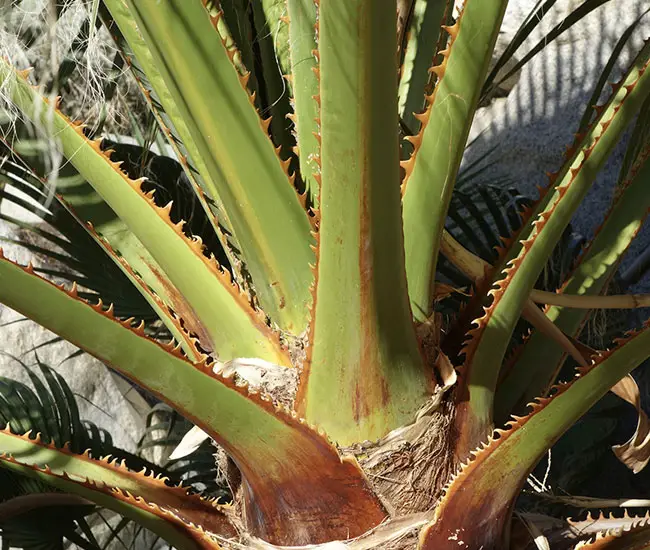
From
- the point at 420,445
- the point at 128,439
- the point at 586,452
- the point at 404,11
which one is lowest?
the point at 586,452

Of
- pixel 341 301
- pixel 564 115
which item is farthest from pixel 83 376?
pixel 341 301

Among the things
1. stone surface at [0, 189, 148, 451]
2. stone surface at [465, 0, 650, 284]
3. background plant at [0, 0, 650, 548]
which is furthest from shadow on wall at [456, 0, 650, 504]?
background plant at [0, 0, 650, 548]

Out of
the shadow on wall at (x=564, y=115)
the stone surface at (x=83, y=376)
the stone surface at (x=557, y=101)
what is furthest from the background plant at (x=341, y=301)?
the stone surface at (x=83, y=376)

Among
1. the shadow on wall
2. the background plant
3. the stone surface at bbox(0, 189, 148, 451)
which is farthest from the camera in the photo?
the stone surface at bbox(0, 189, 148, 451)

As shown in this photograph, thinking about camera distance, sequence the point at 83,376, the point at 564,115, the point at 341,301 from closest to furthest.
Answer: the point at 341,301
the point at 564,115
the point at 83,376

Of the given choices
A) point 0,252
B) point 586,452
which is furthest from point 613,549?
point 586,452

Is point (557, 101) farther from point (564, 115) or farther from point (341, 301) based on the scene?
point (341, 301)

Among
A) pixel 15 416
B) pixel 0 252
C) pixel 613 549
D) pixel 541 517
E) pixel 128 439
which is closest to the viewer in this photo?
pixel 0 252

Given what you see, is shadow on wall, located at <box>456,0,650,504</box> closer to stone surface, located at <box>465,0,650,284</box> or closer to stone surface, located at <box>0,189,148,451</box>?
stone surface, located at <box>465,0,650,284</box>

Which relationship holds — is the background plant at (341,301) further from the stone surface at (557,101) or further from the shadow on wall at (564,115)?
the stone surface at (557,101)

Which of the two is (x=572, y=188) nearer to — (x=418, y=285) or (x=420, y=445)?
(x=418, y=285)

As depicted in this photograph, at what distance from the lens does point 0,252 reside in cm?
77

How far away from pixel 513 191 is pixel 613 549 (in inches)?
66.4

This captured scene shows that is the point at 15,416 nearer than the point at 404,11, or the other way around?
the point at 404,11
